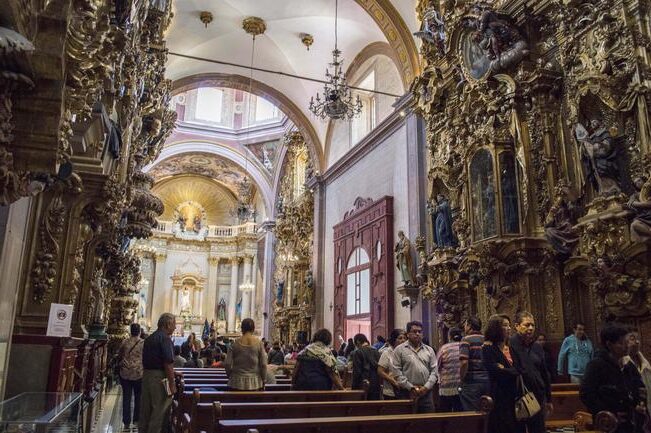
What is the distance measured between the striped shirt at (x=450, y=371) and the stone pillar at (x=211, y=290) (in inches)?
1052

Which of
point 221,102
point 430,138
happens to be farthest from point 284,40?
point 221,102

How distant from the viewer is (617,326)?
135 inches

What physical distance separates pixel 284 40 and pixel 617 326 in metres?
15.0

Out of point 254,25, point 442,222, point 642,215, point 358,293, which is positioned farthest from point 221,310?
point 642,215

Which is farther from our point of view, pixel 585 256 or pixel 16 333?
pixel 585 256

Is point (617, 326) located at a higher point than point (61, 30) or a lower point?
lower

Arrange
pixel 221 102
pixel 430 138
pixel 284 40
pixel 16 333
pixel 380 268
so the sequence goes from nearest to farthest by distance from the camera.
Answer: pixel 16 333, pixel 430 138, pixel 380 268, pixel 284 40, pixel 221 102

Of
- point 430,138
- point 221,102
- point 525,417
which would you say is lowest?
point 525,417

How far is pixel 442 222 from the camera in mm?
10305

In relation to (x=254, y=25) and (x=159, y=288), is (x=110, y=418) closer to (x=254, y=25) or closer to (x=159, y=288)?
(x=254, y=25)

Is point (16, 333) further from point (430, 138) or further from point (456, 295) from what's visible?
point (430, 138)

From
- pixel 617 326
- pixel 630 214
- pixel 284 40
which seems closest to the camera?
pixel 617 326

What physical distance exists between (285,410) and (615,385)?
2.51m

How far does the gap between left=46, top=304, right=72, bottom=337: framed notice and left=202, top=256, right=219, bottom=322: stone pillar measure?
2556 centimetres
